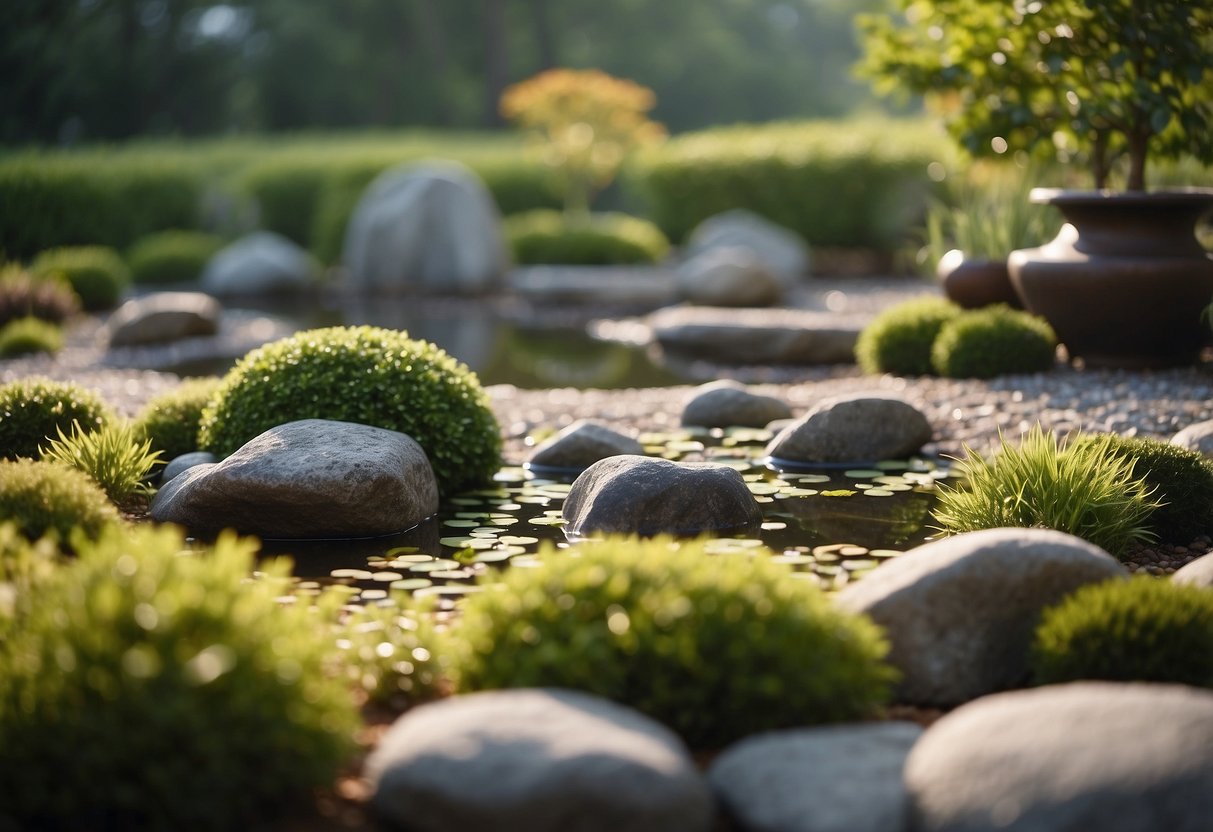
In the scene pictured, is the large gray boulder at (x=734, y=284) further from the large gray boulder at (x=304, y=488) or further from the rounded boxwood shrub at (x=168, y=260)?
the large gray boulder at (x=304, y=488)

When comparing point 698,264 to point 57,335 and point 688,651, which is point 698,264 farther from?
point 688,651

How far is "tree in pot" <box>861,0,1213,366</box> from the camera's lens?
336 inches

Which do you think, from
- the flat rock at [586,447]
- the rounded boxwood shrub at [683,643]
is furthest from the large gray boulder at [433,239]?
the rounded boxwood shrub at [683,643]

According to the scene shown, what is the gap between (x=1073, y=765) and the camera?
2.78 m

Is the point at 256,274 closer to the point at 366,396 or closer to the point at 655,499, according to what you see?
the point at 366,396

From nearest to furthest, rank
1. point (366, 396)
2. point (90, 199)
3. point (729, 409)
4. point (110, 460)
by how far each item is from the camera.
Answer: point (110, 460) → point (366, 396) → point (729, 409) → point (90, 199)

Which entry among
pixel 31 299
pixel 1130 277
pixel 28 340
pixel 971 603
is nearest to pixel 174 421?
pixel 971 603

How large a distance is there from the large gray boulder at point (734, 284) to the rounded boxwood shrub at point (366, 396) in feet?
32.1

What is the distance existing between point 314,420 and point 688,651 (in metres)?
3.21

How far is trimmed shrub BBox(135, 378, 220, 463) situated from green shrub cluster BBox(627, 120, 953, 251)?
14.2 meters

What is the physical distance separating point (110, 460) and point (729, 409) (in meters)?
3.91

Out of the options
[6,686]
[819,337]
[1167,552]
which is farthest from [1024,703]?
[819,337]

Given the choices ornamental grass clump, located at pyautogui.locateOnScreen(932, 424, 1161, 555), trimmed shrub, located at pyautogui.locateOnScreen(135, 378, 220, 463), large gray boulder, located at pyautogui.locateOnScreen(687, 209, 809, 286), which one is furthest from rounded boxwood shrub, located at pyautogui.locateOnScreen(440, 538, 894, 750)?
large gray boulder, located at pyautogui.locateOnScreen(687, 209, 809, 286)

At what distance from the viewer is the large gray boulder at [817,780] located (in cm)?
292
